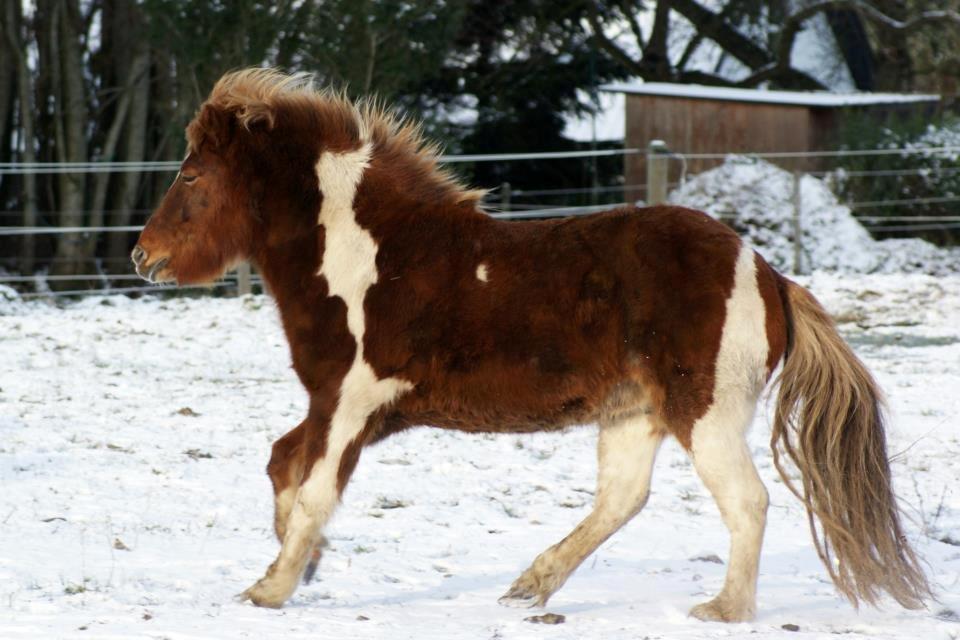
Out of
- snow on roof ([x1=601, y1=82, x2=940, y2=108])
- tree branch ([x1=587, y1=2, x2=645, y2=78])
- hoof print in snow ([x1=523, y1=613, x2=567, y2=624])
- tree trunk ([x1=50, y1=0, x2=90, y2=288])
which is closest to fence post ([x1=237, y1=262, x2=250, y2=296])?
tree trunk ([x1=50, y1=0, x2=90, y2=288])

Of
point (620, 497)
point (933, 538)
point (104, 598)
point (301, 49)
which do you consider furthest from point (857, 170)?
point (104, 598)

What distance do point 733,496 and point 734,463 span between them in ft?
0.36

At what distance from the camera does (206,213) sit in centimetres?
468

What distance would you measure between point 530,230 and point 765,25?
2229cm

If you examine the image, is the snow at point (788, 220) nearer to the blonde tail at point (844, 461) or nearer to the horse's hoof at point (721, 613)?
the blonde tail at point (844, 461)

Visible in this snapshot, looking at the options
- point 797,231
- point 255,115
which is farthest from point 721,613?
point 797,231

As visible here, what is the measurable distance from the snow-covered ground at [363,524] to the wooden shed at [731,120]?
10.2 m

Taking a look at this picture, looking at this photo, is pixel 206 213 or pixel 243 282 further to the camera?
pixel 243 282

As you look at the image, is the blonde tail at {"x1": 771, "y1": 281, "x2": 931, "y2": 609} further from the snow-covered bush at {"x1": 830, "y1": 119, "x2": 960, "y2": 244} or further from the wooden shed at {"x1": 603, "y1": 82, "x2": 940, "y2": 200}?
the wooden shed at {"x1": 603, "y1": 82, "x2": 940, "y2": 200}

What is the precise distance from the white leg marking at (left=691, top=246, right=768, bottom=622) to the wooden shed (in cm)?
1466

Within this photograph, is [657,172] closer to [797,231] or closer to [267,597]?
[797,231]

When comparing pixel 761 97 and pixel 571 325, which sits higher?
pixel 761 97

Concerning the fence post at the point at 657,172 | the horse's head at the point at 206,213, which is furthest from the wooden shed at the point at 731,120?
the horse's head at the point at 206,213

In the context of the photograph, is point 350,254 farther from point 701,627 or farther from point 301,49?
point 301,49
